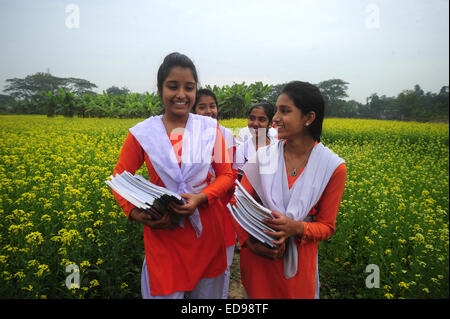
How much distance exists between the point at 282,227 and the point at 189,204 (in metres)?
0.47

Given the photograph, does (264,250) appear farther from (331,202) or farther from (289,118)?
(289,118)

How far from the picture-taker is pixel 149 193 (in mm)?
1290

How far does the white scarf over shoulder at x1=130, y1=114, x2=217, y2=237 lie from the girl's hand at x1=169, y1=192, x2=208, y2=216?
78 millimetres

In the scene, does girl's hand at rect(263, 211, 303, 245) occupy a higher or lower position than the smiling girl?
lower

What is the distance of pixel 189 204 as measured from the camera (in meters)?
1.33

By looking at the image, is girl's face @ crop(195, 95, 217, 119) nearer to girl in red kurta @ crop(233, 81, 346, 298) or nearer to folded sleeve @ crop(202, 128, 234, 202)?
folded sleeve @ crop(202, 128, 234, 202)

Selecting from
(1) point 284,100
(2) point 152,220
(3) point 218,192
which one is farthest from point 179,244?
(1) point 284,100

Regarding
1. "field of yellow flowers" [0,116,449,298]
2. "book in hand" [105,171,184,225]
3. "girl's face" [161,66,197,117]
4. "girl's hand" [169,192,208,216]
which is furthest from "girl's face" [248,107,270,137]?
"book in hand" [105,171,184,225]

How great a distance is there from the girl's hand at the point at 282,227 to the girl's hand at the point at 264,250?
5 cm

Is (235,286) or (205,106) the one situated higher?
(205,106)

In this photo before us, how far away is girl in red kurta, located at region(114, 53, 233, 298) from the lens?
1400 millimetres
